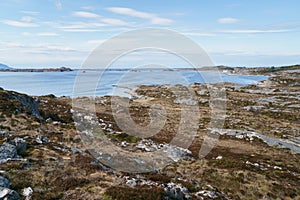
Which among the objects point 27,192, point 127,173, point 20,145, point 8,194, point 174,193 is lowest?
point 127,173

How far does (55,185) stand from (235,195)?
44.8 feet

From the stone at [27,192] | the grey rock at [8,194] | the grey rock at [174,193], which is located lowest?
the grey rock at [174,193]

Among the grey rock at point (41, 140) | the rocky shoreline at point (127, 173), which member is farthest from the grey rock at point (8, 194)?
the grey rock at point (41, 140)

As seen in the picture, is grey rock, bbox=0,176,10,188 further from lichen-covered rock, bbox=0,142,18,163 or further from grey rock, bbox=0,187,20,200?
lichen-covered rock, bbox=0,142,18,163

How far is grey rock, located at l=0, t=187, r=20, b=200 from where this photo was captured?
12.3 meters

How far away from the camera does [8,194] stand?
12.5 m

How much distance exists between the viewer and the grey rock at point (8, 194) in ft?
40.3

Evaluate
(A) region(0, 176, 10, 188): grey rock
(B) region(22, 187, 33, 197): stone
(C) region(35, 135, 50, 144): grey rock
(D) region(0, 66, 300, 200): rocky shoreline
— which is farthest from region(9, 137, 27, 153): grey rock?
(B) region(22, 187, 33, 197): stone

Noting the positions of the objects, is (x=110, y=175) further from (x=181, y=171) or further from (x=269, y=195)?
(x=269, y=195)

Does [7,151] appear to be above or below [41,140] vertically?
above

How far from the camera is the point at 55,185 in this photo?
48.5ft

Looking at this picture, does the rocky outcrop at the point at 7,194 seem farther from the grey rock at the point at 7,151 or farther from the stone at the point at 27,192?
the grey rock at the point at 7,151

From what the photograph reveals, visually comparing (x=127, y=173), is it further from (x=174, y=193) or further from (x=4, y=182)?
(x=4, y=182)

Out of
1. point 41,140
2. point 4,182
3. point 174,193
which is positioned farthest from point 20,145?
point 174,193
